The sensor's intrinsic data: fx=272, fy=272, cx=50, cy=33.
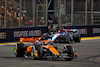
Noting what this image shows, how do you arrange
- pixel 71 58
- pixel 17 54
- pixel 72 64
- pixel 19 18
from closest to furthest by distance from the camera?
pixel 72 64
pixel 71 58
pixel 17 54
pixel 19 18

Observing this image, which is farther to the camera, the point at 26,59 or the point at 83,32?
the point at 83,32

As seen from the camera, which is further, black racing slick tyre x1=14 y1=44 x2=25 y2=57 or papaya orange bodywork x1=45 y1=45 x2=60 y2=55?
black racing slick tyre x1=14 y1=44 x2=25 y2=57

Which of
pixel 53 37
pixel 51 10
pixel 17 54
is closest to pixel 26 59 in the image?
pixel 17 54

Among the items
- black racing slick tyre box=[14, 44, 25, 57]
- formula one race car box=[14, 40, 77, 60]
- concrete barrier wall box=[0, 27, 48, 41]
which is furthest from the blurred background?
formula one race car box=[14, 40, 77, 60]

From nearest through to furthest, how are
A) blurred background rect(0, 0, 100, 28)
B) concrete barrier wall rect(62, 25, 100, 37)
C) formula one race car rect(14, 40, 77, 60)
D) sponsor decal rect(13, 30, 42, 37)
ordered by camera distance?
1. formula one race car rect(14, 40, 77, 60)
2. blurred background rect(0, 0, 100, 28)
3. sponsor decal rect(13, 30, 42, 37)
4. concrete barrier wall rect(62, 25, 100, 37)

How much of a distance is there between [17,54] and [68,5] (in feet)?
46.4

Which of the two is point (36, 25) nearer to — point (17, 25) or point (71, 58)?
point (17, 25)

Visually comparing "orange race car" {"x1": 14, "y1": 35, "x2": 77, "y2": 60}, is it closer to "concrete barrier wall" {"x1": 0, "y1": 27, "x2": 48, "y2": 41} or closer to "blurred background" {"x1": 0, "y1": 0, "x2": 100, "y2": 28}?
"concrete barrier wall" {"x1": 0, "y1": 27, "x2": 48, "y2": 41}

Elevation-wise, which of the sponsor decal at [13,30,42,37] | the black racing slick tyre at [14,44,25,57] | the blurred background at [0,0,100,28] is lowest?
the black racing slick tyre at [14,44,25,57]

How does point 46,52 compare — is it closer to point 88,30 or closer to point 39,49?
point 39,49

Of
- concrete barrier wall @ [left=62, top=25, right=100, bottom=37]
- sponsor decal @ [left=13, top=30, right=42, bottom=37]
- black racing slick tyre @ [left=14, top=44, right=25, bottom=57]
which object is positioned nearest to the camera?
black racing slick tyre @ [left=14, top=44, right=25, bottom=57]

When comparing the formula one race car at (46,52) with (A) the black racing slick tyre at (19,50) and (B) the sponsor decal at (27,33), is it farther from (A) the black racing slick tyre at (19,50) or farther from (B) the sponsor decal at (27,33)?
(B) the sponsor decal at (27,33)

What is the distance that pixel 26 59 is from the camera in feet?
39.0

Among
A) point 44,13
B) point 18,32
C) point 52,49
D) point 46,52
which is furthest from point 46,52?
point 44,13
